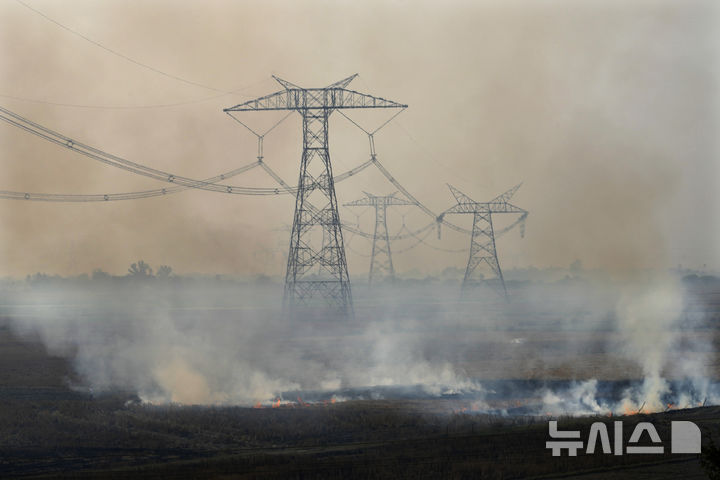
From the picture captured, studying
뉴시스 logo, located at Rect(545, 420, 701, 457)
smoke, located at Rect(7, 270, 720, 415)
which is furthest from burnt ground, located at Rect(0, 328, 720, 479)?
smoke, located at Rect(7, 270, 720, 415)

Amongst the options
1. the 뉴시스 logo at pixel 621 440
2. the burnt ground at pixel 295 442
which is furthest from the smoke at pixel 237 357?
the 뉴시스 logo at pixel 621 440

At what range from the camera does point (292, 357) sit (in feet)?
263

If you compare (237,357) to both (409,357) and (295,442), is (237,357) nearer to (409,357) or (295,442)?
(409,357)

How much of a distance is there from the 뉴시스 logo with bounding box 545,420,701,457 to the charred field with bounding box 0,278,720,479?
69 cm

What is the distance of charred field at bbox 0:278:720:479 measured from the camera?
129ft

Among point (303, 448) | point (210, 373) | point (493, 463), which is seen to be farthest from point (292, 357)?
point (493, 463)

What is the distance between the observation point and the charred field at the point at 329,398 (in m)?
39.3

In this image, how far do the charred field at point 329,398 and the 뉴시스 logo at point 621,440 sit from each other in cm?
69

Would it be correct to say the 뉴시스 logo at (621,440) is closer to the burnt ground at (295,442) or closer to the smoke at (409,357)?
the burnt ground at (295,442)

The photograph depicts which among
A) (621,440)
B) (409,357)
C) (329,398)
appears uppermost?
(409,357)

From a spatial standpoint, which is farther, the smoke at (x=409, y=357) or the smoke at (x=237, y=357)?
the smoke at (x=237, y=357)

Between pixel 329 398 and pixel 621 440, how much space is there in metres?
22.0

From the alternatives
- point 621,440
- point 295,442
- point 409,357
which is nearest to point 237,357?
point 409,357

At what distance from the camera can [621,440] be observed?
43.2 metres
